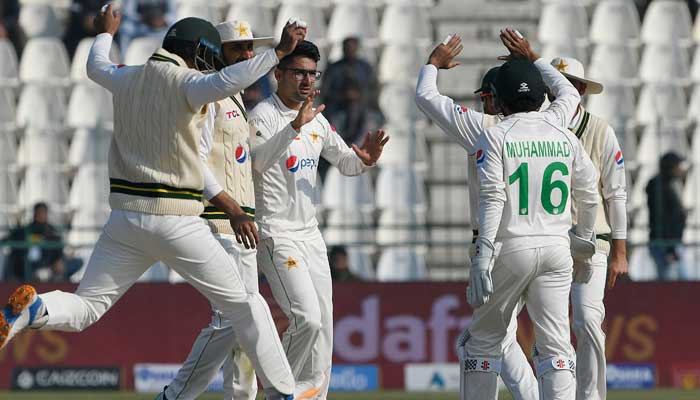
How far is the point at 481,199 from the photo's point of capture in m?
7.60

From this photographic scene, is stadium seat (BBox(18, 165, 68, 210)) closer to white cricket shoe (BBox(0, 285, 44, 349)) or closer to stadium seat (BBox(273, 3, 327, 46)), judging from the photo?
stadium seat (BBox(273, 3, 327, 46))

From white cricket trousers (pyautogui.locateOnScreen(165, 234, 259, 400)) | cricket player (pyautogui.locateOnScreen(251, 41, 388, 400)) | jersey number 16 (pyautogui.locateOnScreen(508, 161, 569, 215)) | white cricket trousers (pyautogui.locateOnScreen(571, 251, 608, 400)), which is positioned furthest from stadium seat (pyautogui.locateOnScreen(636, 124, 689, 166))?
jersey number 16 (pyautogui.locateOnScreen(508, 161, 569, 215))

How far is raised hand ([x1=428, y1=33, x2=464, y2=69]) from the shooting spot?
821 centimetres

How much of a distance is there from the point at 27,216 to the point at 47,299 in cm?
745

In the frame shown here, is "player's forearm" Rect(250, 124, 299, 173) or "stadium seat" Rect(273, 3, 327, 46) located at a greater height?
"stadium seat" Rect(273, 3, 327, 46)

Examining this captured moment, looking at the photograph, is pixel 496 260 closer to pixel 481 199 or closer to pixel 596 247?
pixel 481 199

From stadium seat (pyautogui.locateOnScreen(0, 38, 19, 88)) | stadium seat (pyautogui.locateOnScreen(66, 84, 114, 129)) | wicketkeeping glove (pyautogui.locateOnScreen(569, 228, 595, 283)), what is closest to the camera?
wicketkeeping glove (pyautogui.locateOnScreen(569, 228, 595, 283))

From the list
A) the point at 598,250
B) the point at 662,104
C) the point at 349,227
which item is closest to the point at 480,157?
the point at 598,250

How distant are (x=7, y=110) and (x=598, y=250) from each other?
9.45 metres

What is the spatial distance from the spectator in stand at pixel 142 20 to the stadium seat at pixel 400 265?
14.6 ft

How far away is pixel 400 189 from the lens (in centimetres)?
1520

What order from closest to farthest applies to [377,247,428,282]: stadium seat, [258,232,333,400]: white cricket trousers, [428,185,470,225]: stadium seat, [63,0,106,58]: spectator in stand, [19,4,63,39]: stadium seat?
[258,232,333,400]: white cricket trousers
[377,247,428,282]: stadium seat
[428,185,470,225]: stadium seat
[63,0,106,58]: spectator in stand
[19,4,63,39]: stadium seat

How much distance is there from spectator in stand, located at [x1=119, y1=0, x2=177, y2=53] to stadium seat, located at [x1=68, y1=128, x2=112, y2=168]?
131 cm

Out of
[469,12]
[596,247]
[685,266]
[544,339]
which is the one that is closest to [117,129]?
[544,339]
